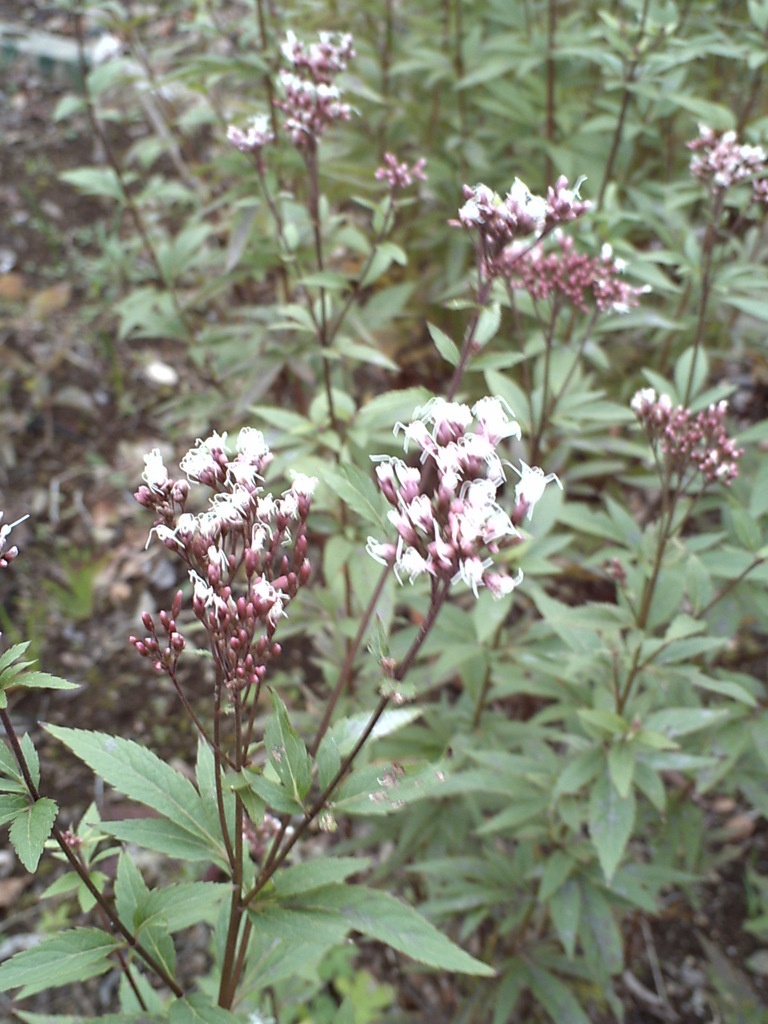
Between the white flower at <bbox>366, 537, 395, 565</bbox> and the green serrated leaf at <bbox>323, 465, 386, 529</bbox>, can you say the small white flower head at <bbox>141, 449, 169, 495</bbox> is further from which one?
the white flower at <bbox>366, 537, 395, 565</bbox>

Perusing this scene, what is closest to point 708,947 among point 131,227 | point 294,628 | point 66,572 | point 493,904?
point 493,904

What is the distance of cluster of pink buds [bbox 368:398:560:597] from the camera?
60.3 inches

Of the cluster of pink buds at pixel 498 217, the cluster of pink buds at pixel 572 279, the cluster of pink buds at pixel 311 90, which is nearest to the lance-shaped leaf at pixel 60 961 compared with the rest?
the cluster of pink buds at pixel 498 217

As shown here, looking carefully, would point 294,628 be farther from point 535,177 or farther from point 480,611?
point 535,177

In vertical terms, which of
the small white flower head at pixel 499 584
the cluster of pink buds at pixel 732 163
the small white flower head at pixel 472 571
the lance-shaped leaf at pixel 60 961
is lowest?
the lance-shaped leaf at pixel 60 961

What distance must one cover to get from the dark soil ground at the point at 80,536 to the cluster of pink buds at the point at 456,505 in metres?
2.68

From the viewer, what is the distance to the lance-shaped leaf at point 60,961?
60.1 inches

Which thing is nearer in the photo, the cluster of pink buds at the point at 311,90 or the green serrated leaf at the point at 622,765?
the green serrated leaf at the point at 622,765

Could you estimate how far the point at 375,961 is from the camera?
3.91m

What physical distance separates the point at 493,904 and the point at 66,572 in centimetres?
313

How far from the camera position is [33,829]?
4.93ft

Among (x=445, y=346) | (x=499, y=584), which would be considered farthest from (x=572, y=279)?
(x=499, y=584)

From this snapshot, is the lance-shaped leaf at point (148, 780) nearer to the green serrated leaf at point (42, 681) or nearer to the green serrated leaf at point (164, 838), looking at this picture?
the green serrated leaf at point (164, 838)

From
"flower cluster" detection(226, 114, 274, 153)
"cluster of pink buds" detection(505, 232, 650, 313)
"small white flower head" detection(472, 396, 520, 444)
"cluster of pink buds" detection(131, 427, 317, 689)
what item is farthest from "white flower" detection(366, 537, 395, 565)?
"flower cluster" detection(226, 114, 274, 153)
